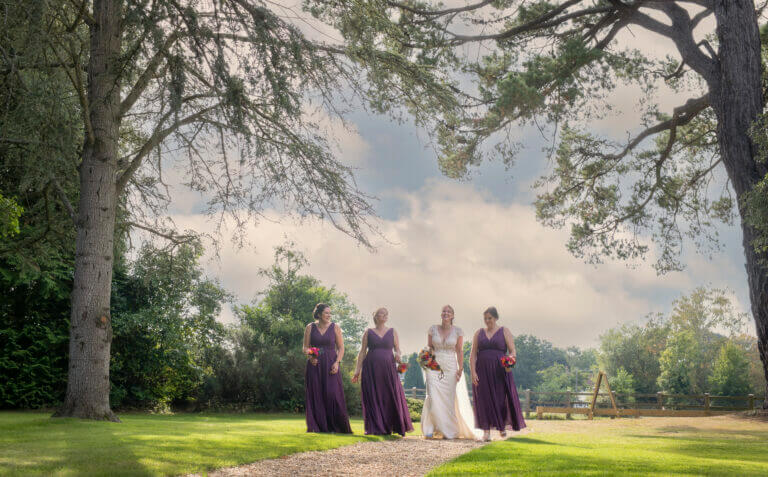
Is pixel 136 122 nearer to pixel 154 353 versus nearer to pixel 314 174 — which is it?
pixel 154 353

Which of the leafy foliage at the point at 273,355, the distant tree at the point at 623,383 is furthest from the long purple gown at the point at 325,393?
the distant tree at the point at 623,383

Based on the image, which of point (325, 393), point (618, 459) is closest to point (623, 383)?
point (325, 393)

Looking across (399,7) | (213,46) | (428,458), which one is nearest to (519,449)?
(428,458)

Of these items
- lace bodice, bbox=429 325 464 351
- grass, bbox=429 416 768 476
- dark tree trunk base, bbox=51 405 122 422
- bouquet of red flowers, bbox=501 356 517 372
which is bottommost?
grass, bbox=429 416 768 476

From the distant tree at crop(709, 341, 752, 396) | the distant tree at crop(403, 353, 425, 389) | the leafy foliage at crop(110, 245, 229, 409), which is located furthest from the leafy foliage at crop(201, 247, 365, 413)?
the distant tree at crop(403, 353, 425, 389)

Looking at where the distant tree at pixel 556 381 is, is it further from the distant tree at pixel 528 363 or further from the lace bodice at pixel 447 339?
the lace bodice at pixel 447 339

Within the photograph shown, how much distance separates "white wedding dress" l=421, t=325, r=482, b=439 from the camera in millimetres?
11430

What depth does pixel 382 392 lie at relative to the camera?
36.1 feet

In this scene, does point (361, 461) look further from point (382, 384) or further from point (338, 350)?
point (338, 350)

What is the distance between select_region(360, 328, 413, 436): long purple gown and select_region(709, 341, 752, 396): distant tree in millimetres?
33183

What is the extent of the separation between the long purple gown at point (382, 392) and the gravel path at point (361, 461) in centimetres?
119

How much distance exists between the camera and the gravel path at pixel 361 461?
6.78m

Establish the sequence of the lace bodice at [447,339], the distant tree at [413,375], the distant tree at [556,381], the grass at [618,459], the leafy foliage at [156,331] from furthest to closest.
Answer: the distant tree at [413,375]
the distant tree at [556,381]
the leafy foliage at [156,331]
the lace bodice at [447,339]
the grass at [618,459]

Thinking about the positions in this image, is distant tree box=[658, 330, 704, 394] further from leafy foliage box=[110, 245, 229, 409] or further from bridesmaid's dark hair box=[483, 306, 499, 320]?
bridesmaid's dark hair box=[483, 306, 499, 320]
